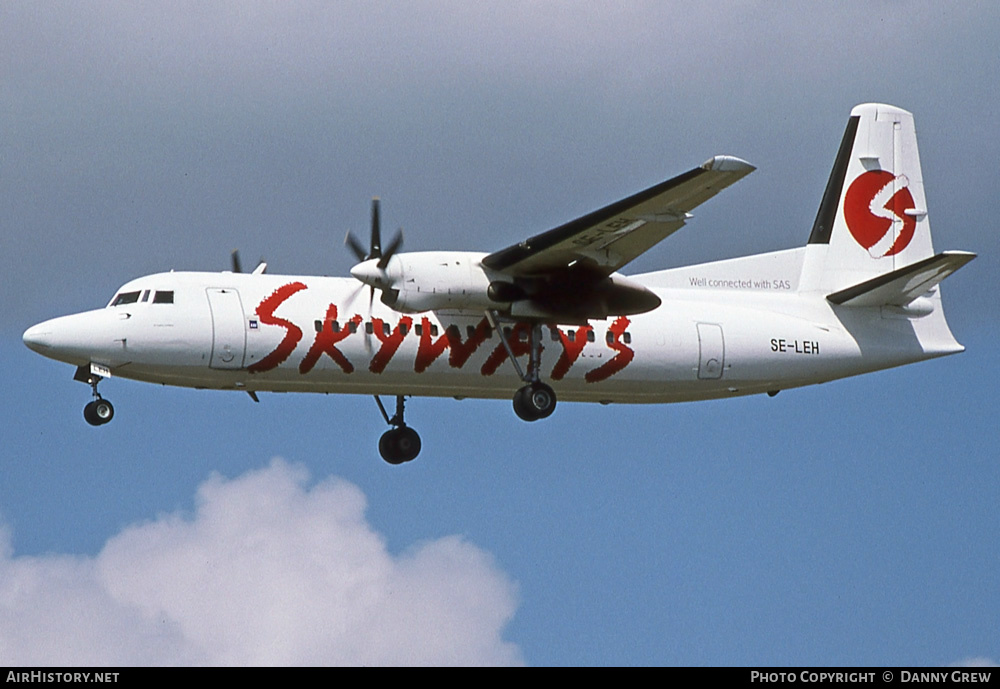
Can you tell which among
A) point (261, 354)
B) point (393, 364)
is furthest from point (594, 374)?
point (261, 354)

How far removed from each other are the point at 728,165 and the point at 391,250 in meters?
4.83

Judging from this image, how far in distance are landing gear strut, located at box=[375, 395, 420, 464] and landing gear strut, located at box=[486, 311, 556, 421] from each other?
2.30 m

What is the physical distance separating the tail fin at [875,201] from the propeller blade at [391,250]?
6.66 m

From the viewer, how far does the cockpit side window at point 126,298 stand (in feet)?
68.3

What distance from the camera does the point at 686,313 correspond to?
74.5 ft

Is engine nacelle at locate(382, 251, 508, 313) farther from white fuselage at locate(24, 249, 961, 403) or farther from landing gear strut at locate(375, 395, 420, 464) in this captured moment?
landing gear strut at locate(375, 395, 420, 464)

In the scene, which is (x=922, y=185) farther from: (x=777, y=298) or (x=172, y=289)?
(x=172, y=289)

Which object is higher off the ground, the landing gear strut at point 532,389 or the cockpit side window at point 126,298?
the cockpit side window at point 126,298

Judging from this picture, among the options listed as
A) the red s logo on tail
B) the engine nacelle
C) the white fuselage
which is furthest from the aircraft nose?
the red s logo on tail

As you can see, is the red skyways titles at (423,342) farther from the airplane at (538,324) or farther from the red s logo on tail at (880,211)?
the red s logo on tail at (880,211)

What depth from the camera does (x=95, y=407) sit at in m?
20.5

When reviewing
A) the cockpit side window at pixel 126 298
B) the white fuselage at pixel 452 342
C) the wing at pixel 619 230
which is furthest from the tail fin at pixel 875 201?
the cockpit side window at pixel 126 298
